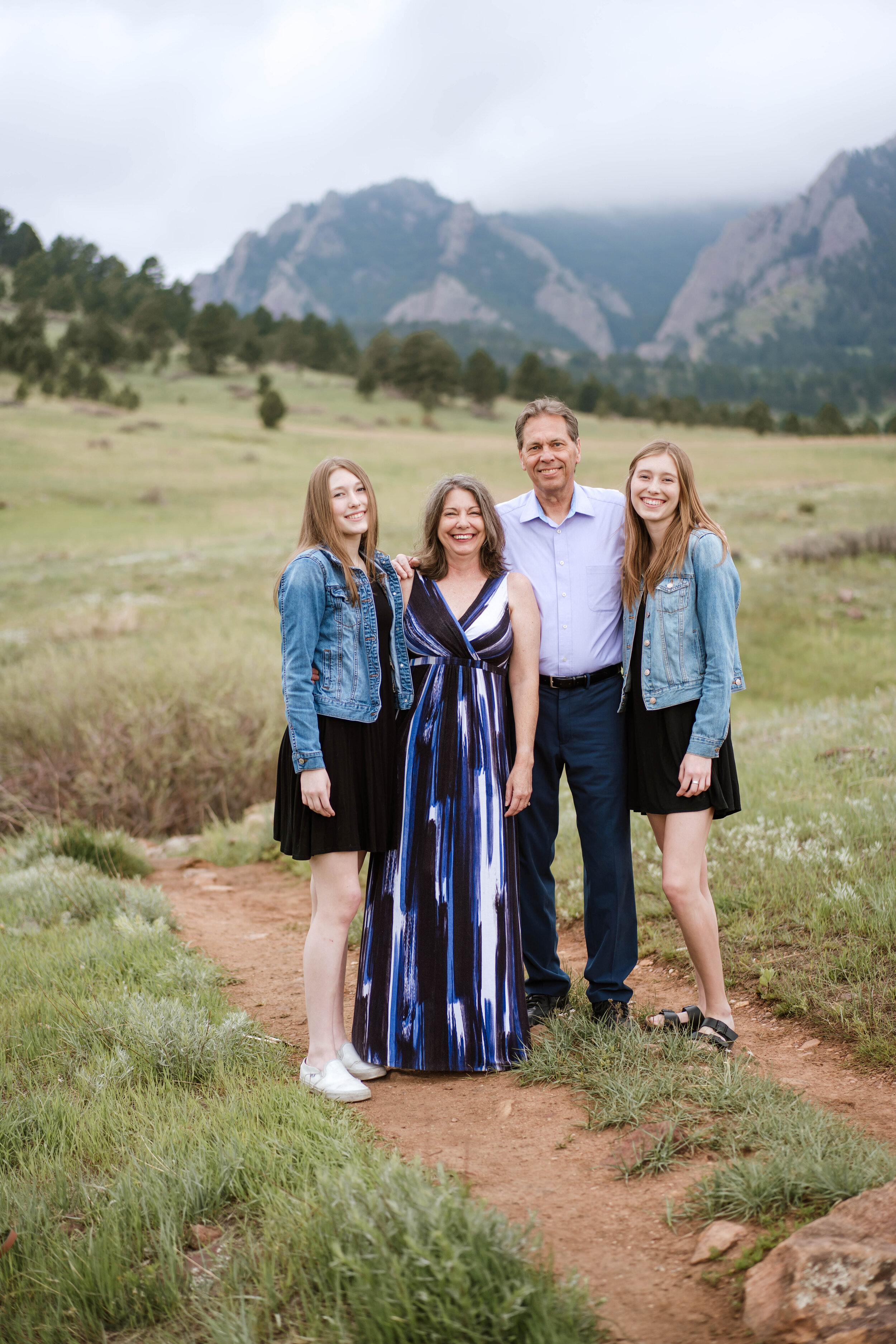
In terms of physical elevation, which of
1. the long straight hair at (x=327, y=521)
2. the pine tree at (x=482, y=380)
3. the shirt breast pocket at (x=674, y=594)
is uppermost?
the pine tree at (x=482, y=380)

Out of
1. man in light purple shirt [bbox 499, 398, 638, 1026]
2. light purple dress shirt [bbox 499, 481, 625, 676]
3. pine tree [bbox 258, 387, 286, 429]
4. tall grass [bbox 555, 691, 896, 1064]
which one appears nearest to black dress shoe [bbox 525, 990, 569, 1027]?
man in light purple shirt [bbox 499, 398, 638, 1026]

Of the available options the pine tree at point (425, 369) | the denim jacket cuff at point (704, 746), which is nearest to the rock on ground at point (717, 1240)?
the denim jacket cuff at point (704, 746)

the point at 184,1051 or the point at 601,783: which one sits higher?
the point at 601,783

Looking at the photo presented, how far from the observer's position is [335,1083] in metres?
3.54

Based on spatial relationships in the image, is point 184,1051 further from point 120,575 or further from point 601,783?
point 120,575

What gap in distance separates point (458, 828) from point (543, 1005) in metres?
0.99

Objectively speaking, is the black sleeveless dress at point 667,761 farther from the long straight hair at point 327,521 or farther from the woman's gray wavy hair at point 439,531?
the long straight hair at point 327,521

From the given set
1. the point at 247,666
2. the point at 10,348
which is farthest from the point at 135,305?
the point at 247,666

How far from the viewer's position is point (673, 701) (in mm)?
3646

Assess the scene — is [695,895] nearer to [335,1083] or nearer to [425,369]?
[335,1083]

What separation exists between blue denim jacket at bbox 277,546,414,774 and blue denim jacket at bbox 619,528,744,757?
99cm

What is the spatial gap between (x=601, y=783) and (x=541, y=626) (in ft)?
2.30

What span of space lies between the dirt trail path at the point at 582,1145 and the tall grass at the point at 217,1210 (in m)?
0.18

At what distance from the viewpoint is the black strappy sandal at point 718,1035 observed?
3.63m
